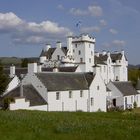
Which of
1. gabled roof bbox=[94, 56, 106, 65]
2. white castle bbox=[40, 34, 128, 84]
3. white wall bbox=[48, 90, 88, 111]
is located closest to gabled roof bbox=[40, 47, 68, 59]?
white castle bbox=[40, 34, 128, 84]

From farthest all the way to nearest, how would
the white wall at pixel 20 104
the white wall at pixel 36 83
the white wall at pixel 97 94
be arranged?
the white wall at pixel 97 94, the white wall at pixel 36 83, the white wall at pixel 20 104

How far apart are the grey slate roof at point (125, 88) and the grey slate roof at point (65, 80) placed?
14078 millimetres

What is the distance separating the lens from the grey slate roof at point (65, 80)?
5256cm

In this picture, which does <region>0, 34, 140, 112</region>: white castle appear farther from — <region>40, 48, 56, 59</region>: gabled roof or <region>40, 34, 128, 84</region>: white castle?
<region>40, 48, 56, 59</region>: gabled roof

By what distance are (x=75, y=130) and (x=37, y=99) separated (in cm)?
2994

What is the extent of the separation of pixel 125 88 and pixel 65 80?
22.2 metres

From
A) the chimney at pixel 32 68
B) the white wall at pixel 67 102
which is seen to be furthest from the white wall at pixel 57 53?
the chimney at pixel 32 68

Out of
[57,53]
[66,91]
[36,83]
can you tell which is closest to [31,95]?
[36,83]

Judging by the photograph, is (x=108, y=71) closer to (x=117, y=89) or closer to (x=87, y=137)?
(x=117, y=89)

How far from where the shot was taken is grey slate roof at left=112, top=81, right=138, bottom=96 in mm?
73081

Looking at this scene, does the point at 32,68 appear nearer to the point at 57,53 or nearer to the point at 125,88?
the point at 125,88

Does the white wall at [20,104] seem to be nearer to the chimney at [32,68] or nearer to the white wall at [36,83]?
the white wall at [36,83]

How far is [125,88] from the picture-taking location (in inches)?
2965

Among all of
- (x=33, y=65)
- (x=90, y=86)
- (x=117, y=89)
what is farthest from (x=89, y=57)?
(x=33, y=65)
